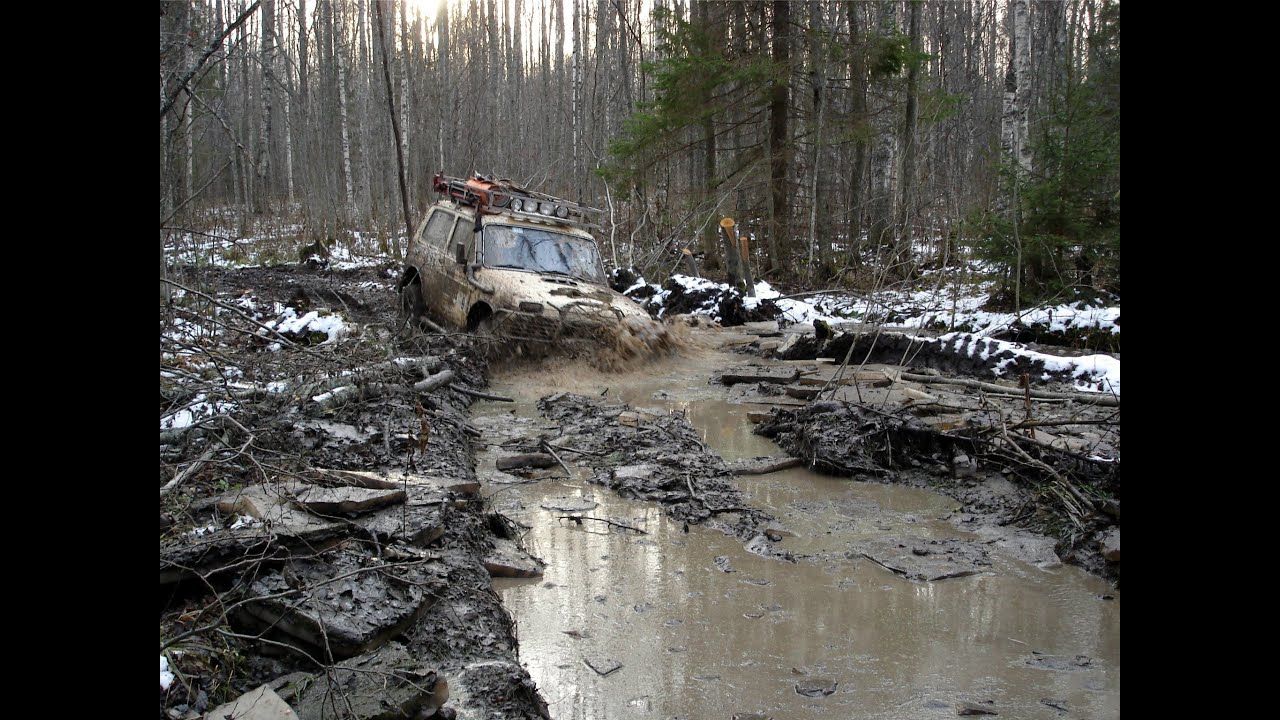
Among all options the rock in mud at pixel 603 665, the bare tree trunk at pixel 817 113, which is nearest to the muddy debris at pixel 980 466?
the rock in mud at pixel 603 665

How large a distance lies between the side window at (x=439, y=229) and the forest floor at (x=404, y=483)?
1.68 m

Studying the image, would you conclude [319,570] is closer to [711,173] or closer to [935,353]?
[935,353]

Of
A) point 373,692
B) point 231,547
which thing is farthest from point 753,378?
point 373,692

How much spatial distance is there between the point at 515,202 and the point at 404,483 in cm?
666

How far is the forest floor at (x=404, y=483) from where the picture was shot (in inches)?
117

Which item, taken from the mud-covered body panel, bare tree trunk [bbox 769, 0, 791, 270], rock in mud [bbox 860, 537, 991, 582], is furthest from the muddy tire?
bare tree trunk [bbox 769, 0, 791, 270]

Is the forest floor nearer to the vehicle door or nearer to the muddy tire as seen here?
the vehicle door

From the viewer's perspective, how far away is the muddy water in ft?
10.8

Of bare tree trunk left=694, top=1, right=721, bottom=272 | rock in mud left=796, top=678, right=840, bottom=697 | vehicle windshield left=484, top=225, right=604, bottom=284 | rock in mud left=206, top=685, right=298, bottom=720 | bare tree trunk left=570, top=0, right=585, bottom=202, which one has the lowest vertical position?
rock in mud left=796, top=678, right=840, bottom=697

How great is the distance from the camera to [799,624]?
396cm

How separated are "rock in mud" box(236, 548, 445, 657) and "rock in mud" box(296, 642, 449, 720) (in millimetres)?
116

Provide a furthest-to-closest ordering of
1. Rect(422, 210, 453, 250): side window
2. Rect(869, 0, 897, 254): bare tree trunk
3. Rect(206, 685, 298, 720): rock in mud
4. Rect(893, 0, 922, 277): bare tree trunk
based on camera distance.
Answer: Rect(869, 0, 897, 254): bare tree trunk
Rect(893, 0, 922, 277): bare tree trunk
Rect(422, 210, 453, 250): side window
Rect(206, 685, 298, 720): rock in mud

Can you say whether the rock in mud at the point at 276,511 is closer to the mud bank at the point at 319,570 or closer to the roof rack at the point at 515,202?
the mud bank at the point at 319,570

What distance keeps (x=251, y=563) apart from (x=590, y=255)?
8.11 meters
